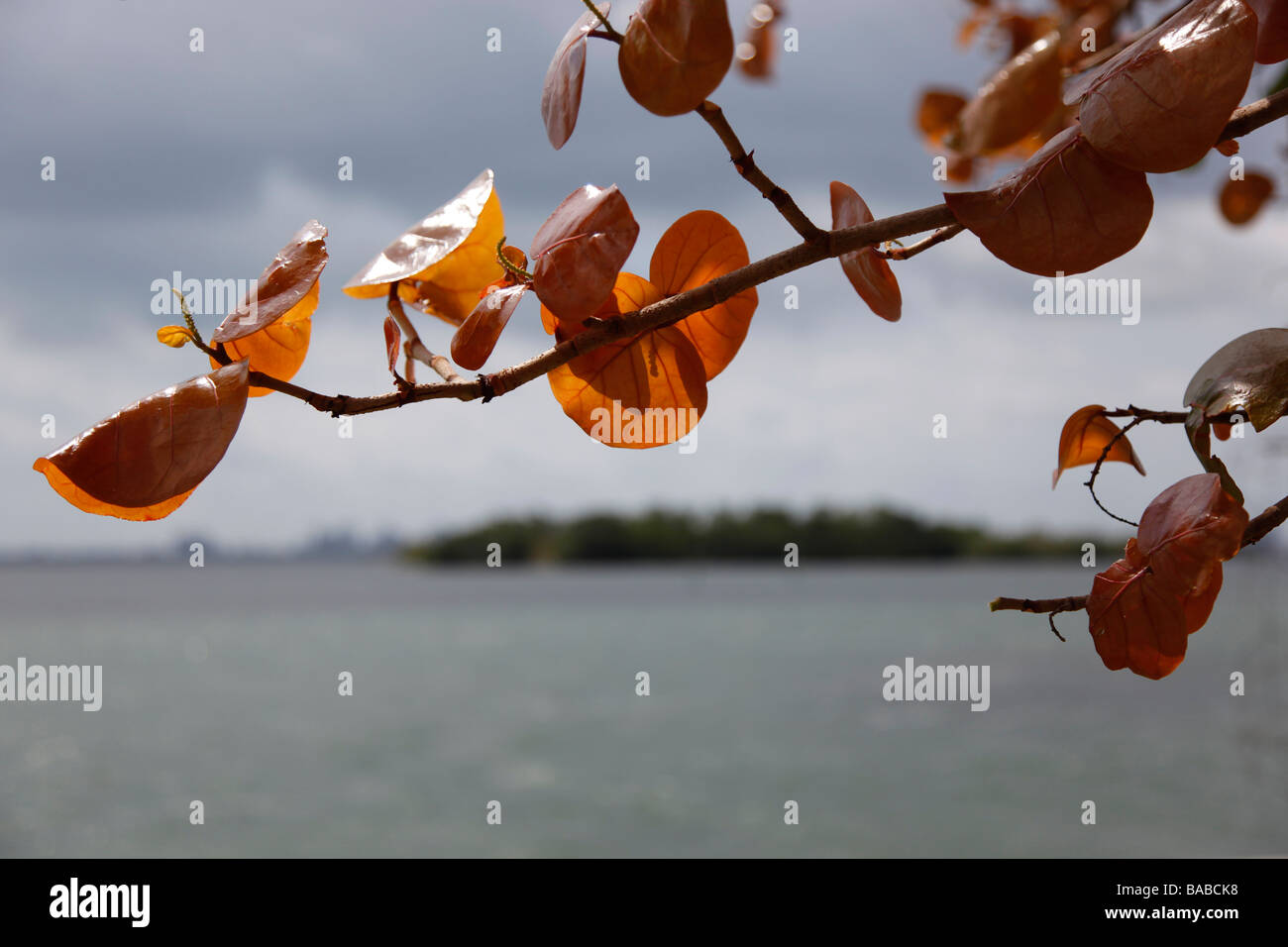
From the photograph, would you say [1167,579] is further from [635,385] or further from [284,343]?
[284,343]

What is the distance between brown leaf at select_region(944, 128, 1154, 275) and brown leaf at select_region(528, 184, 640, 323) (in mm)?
81

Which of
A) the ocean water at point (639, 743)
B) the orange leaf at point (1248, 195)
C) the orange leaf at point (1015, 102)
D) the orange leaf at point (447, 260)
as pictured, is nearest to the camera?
the orange leaf at point (1015, 102)

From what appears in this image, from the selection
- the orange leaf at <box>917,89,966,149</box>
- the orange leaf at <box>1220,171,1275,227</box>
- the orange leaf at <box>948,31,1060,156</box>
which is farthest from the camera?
the orange leaf at <box>917,89,966,149</box>

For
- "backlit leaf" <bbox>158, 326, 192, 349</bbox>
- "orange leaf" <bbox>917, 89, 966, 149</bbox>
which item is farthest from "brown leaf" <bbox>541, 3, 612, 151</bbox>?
"orange leaf" <bbox>917, 89, 966, 149</bbox>

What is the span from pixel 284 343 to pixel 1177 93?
0.84 feet

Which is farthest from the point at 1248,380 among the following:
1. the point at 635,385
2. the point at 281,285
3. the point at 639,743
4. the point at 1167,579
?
the point at 639,743

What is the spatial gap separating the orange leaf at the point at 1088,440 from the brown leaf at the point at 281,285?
10.7 inches

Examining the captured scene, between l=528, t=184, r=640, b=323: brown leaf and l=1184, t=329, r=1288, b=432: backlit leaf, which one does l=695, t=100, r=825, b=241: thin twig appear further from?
l=1184, t=329, r=1288, b=432: backlit leaf

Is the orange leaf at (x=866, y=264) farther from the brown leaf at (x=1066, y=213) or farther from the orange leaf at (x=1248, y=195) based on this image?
the orange leaf at (x=1248, y=195)

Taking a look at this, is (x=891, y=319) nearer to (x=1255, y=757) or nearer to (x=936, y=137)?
(x=936, y=137)

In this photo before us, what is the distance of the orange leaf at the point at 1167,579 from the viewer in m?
0.23

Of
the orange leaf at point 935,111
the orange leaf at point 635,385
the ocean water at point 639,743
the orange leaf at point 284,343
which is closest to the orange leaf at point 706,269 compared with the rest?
the orange leaf at point 635,385

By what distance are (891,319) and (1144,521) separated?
0.09 metres

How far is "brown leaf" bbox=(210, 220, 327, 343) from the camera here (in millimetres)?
230
